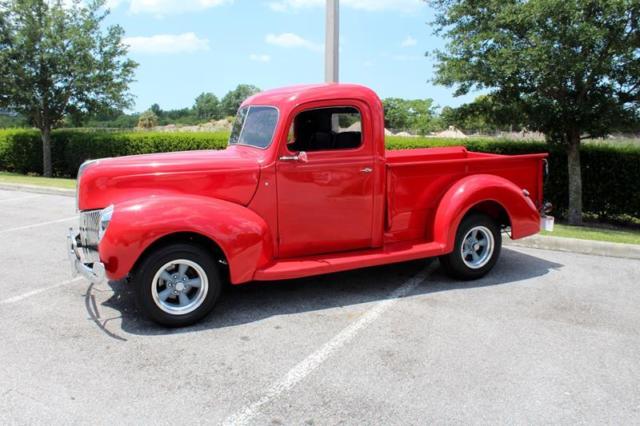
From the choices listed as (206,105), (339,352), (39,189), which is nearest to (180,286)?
(339,352)

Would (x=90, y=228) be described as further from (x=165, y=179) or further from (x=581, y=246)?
(x=581, y=246)

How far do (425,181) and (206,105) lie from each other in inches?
3149

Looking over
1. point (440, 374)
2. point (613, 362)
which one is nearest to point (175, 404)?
point (440, 374)

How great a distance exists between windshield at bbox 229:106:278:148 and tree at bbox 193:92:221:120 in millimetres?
73954

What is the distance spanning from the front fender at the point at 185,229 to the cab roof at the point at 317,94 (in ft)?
3.68

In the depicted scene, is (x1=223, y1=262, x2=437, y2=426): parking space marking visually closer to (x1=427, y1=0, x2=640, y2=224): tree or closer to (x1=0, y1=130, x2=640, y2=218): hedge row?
(x1=427, y1=0, x2=640, y2=224): tree

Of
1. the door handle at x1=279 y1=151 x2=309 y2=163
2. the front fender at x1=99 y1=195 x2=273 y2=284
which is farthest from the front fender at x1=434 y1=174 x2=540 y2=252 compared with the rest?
the front fender at x1=99 y1=195 x2=273 y2=284

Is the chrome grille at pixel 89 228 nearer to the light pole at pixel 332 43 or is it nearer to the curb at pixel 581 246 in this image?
the curb at pixel 581 246

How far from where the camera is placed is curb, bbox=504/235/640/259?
6633 mm

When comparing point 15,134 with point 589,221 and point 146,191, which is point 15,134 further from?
point 589,221

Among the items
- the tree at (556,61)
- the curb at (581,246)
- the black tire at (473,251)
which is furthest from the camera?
the tree at (556,61)

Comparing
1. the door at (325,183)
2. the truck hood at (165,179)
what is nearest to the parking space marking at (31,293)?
the truck hood at (165,179)

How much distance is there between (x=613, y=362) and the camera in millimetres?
3756

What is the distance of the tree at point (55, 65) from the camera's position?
15320 millimetres
